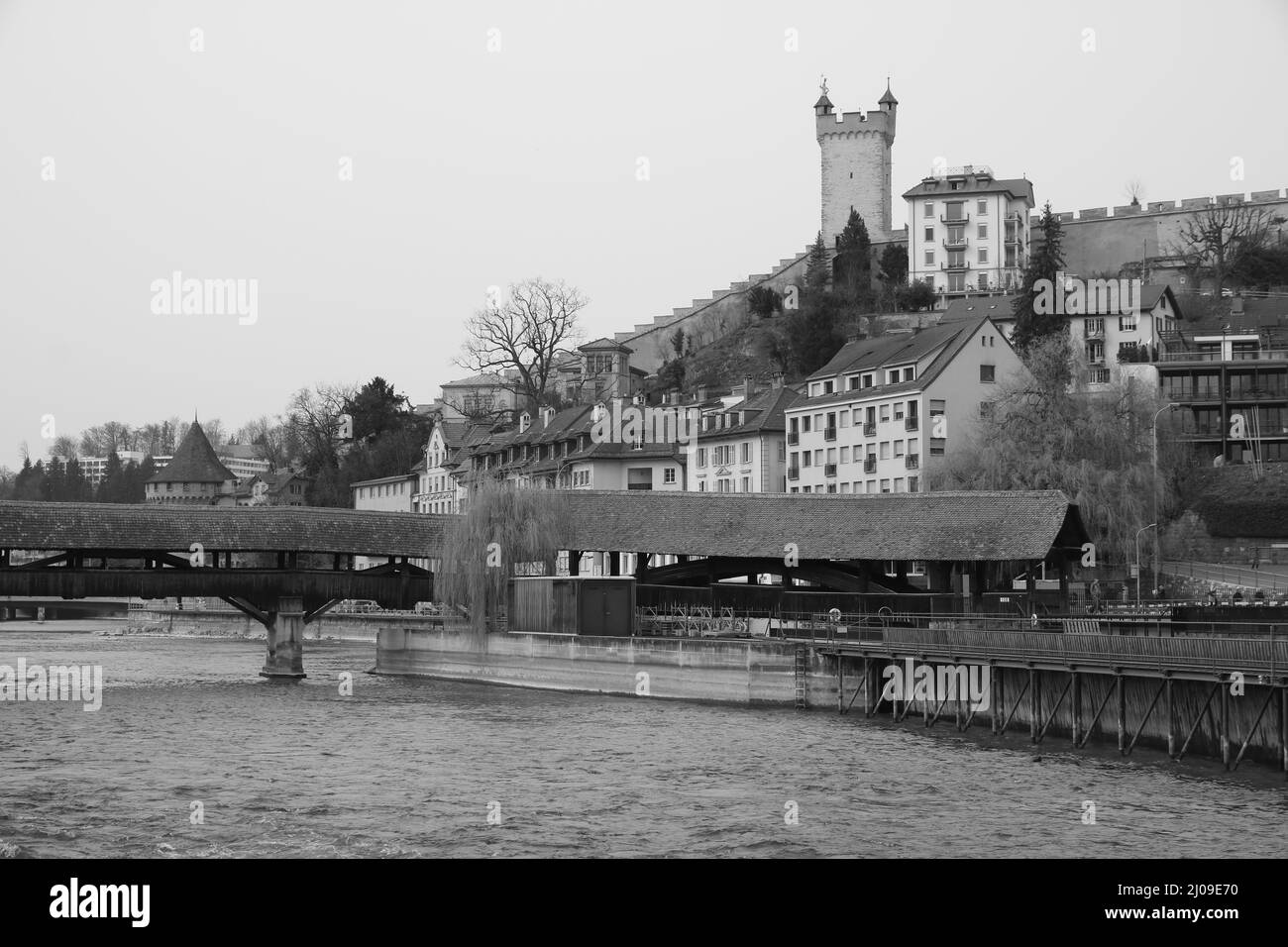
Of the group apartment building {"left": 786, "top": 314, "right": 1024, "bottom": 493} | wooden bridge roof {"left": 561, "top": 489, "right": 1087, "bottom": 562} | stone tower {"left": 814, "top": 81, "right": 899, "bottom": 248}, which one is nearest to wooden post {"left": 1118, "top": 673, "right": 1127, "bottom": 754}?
wooden bridge roof {"left": 561, "top": 489, "right": 1087, "bottom": 562}

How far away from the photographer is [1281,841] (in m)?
20.5

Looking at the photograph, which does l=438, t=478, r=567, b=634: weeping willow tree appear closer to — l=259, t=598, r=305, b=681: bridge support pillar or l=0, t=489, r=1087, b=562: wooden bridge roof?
l=0, t=489, r=1087, b=562: wooden bridge roof

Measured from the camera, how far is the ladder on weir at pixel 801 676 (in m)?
38.9

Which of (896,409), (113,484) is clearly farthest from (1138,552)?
(113,484)

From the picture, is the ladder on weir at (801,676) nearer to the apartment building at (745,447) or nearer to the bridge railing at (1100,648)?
the bridge railing at (1100,648)

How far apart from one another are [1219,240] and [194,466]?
64.4 m

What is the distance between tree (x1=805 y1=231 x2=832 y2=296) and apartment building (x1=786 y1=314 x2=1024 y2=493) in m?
23.7

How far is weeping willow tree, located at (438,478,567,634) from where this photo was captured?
4938cm

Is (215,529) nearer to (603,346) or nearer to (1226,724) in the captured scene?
(1226,724)

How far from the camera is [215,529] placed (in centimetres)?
4950

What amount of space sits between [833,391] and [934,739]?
40.1 m

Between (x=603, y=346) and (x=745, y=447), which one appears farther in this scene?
(x=603, y=346)

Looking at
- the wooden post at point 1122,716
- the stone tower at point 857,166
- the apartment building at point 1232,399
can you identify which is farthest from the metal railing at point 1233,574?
the stone tower at point 857,166

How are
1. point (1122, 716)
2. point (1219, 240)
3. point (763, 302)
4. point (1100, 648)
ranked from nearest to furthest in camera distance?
point (1122, 716) → point (1100, 648) → point (1219, 240) → point (763, 302)
